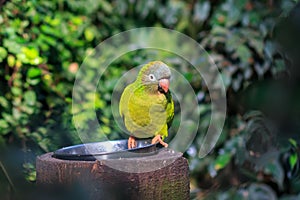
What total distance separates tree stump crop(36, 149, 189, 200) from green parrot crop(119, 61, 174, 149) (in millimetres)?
225

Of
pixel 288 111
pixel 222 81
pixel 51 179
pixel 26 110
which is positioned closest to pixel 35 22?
pixel 26 110

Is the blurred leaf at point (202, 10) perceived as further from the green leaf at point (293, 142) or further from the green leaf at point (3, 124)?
the green leaf at point (3, 124)

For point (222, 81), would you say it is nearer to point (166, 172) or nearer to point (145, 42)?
point (145, 42)

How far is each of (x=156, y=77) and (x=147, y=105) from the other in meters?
0.08

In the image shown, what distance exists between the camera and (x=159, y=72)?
1.69 meters

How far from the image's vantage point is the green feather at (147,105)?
5.65ft

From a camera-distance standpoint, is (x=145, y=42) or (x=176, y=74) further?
(x=145, y=42)

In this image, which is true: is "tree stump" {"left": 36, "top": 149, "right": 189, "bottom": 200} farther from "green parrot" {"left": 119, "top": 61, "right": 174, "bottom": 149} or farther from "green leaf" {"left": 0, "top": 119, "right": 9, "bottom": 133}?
"green leaf" {"left": 0, "top": 119, "right": 9, "bottom": 133}

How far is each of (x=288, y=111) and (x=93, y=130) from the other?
34.0 inches

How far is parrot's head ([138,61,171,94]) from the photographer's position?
1690mm

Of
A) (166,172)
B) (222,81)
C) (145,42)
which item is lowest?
(166,172)

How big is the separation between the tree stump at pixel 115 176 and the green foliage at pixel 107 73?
92 centimetres

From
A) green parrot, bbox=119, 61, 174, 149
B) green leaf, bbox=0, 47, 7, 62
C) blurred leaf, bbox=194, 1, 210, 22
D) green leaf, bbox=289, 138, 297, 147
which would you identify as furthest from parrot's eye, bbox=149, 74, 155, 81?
blurred leaf, bbox=194, 1, 210, 22

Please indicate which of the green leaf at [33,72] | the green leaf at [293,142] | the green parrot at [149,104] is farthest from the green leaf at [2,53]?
the green leaf at [293,142]
